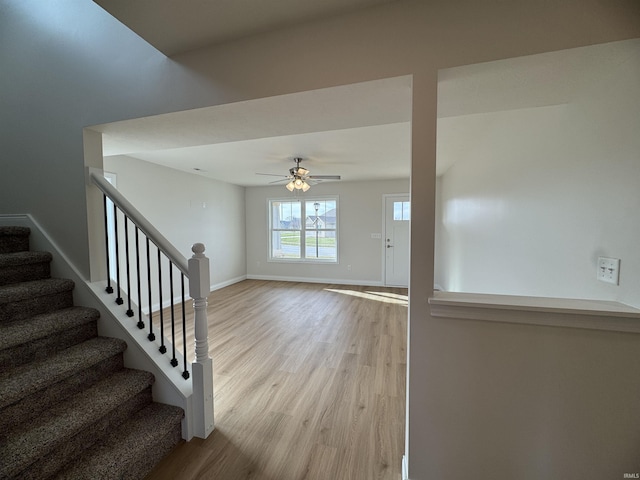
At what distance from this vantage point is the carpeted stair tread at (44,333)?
1.29 m

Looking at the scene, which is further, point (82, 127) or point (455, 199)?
point (455, 199)

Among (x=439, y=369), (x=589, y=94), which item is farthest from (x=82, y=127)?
(x=589, y=94)

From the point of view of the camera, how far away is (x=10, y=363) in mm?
1293

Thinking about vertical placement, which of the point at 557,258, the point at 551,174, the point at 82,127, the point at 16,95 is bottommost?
the point at 557,258

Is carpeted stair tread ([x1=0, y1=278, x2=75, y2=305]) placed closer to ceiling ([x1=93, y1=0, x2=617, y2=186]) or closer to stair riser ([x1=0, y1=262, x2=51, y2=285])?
stair riser ([x1=0, y1=262, x2=51, y2=285])

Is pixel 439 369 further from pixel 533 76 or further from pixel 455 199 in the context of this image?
pixel 455 199

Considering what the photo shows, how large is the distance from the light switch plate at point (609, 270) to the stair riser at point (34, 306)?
317 cm

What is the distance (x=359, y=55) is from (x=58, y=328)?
226cm

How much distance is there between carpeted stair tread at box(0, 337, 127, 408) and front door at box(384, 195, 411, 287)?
4978 mm

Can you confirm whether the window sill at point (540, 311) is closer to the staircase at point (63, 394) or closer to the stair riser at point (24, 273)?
the staircase at point (63, 394)

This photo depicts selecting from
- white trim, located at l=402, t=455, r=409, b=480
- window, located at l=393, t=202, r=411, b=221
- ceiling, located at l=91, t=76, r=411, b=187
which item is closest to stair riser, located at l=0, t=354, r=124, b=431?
ceiling, located at l=91, t=76, r=411, b=187

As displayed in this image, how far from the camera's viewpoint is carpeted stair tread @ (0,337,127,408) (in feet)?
3.78

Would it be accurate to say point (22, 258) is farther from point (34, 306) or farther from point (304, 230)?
point (304, 230)

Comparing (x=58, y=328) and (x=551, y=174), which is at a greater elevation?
(x=551, y=174)
